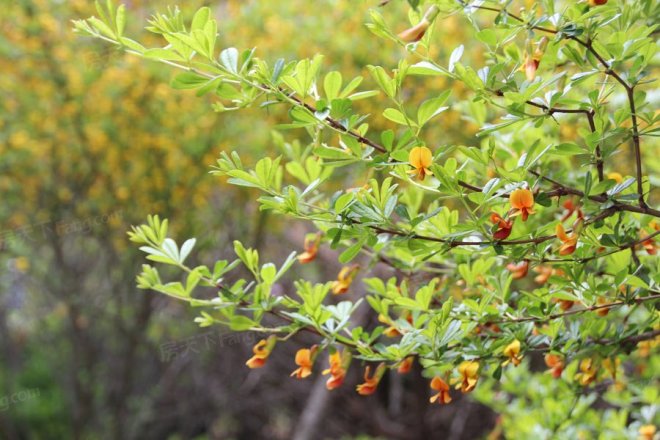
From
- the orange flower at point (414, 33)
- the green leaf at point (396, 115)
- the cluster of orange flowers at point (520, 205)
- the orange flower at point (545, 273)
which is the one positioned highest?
the orange flower at point (414, 33)

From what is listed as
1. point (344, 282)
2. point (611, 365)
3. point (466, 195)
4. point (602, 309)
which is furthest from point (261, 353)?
point (611, 365)

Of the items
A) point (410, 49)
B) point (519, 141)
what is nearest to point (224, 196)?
point (519, 141)

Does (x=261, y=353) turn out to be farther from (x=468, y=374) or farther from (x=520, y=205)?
(x=520, y=205)

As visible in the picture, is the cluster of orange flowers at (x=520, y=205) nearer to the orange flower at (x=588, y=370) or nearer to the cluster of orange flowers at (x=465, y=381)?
the cluster of orange flowers at (x=465, y=381)

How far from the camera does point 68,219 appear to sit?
5191 mm

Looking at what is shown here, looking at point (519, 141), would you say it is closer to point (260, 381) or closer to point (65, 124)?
point (65, 124)

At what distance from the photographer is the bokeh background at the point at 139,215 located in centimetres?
471

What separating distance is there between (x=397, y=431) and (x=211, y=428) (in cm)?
184

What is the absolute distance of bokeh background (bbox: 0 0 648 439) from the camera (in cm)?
471

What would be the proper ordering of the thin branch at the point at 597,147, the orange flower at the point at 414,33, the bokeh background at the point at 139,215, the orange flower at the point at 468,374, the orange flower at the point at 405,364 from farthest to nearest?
the bokeh background at the point at 139,215, the orange flower at the point at 405,364, the orange flower at the point at 468,374, the thin branch at the point at 597,147, the orange flower at the point at 414,33

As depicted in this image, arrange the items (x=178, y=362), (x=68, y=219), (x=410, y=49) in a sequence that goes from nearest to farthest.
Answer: (x=410, y=49)
(x=68, y=219)
(x=178, y=362)

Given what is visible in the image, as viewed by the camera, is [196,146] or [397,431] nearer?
[196,146]

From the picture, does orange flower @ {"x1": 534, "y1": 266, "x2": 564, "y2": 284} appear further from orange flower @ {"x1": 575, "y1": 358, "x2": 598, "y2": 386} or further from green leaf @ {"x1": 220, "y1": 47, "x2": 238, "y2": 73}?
green leaf @ {"x1": 220, "y1": 47, "x2": 238, "y2": 73}

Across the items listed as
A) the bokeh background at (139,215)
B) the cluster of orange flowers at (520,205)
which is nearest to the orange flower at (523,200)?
the cluster of orange flowers at (520,205)
